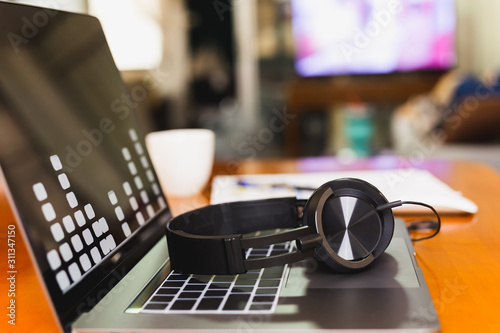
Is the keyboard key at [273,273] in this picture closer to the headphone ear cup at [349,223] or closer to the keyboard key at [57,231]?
the headphone ear cup at [349,223]

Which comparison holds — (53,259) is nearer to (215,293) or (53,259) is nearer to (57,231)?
(57,231)

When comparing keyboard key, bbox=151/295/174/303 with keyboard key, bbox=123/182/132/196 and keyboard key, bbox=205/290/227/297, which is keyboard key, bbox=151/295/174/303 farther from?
keyboard key, bbox=123/182/132/196

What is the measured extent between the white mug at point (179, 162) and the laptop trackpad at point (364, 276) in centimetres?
41

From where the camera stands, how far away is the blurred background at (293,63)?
3.52 meters

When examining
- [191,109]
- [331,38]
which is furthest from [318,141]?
[191,109]

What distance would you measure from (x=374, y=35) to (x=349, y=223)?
3.40 metres

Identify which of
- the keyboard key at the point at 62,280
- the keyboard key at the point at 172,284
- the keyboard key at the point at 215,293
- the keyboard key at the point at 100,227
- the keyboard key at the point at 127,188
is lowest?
the keyboard key at the point at 215,293

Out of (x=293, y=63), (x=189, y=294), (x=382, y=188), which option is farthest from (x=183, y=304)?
(x=293, y=63)

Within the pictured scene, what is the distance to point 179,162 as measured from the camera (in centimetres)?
81

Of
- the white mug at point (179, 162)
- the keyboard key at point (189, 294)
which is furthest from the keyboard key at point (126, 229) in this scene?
the white mug at point (179, 162)

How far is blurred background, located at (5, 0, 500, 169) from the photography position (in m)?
3.52

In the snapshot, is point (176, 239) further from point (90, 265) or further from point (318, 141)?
point (318, 141)

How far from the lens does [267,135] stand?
162 inches

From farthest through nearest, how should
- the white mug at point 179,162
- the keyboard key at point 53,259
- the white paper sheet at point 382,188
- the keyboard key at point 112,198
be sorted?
the white mug at point 179,162 < the white paper sheet at point 382,188 < the keyboard key at point 112,198 < the keyboard key at point 53,259
